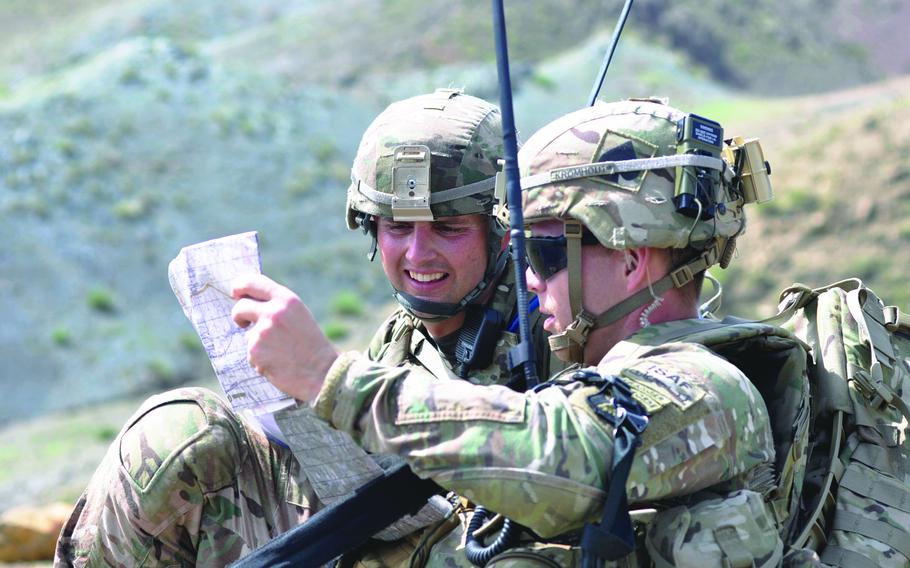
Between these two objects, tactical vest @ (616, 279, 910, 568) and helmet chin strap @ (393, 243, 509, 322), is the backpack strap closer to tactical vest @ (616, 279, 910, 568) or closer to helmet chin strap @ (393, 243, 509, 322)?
tactical vest @ (616, 279, 910, 568)

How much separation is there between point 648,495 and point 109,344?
84.6ft

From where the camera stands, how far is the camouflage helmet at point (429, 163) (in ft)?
21.4

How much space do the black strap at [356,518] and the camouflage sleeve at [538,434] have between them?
83 centimetres

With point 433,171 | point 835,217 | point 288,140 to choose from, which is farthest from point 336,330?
point 433,171

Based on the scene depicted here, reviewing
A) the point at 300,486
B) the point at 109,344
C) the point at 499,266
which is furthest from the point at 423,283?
the point at 109,344

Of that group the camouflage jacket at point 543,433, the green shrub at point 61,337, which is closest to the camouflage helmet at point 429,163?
the camouflage jacket at point 543,433

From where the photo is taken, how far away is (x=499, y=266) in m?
6.59

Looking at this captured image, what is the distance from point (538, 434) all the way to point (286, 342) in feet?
2.65

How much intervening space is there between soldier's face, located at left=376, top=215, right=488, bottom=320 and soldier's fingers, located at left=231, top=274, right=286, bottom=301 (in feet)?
6.89

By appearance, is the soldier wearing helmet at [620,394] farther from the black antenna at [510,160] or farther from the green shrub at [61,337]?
the green shrub at [61,337]

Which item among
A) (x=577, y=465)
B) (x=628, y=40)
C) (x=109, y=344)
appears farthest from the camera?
(x=628, y=40)

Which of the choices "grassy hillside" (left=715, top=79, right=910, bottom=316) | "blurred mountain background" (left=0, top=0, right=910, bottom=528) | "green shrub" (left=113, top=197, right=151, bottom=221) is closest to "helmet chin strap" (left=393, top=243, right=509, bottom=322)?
"blurred mountain background" (left=0, top=0, right=910, bottom=528)

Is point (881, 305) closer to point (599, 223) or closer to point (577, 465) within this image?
point (599, 223)

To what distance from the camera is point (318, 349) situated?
4309 millimetres
